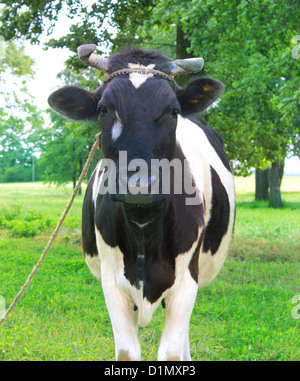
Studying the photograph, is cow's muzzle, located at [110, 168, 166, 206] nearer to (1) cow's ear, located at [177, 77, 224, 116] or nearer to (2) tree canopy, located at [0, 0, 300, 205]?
(1) cow's ear, located at [177, 77, 224, 116]

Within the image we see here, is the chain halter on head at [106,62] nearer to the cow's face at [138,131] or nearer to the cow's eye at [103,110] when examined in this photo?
the cow's face at [138,131]

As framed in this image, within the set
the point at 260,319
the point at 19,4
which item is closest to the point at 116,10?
the point at 19,4

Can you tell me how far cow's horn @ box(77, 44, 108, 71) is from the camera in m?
3.55

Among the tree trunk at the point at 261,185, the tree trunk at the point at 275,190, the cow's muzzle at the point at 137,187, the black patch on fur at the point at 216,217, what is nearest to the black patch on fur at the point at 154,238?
the cow's muzzle at the point at 137,187

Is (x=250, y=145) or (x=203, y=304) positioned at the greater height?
(x=250, y=145)

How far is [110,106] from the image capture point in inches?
127

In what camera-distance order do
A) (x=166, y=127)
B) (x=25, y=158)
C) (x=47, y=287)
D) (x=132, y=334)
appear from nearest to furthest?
(x=166, y=127), (x=132, y=334), (x=47, y=287), (x=25, y=158)

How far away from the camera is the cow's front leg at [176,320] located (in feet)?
11.1

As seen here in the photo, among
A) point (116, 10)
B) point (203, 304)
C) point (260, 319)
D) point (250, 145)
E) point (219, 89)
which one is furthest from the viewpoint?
point (250, 145)

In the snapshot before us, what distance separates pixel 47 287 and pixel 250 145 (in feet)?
34.3

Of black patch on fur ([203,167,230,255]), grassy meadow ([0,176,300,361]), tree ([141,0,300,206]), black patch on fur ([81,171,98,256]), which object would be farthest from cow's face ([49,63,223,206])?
tree ([141,0,300,206])

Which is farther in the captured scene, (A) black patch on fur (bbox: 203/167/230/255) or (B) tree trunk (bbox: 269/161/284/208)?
(B) tree trunk (bbox: 269/161/284/208)

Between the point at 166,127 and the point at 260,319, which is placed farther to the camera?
the point at 260,319

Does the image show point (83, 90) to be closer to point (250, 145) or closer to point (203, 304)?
point (203, 304)
